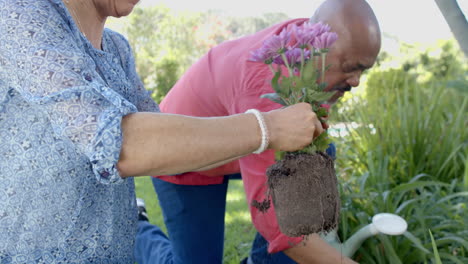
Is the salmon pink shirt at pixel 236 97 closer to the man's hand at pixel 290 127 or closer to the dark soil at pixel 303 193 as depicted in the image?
the dark soil at pixel 303 193

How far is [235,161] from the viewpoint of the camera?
7.30 ft

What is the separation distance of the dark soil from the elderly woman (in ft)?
0.58

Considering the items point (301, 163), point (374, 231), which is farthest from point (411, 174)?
point (301, 163)

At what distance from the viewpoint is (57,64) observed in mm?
1042

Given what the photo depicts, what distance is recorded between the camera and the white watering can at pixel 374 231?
2000mm

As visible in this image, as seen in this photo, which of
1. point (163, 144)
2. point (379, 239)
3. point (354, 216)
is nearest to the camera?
point (163, 144)

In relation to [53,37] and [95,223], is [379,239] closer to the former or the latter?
[95,223]

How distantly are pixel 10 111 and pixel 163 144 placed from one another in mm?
507

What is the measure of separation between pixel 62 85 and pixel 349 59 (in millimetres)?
1238

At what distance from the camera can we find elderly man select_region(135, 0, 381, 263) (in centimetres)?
172

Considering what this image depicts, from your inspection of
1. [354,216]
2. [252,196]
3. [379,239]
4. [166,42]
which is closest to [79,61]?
[252,196]

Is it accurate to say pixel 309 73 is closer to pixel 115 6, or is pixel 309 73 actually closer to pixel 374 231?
pixel 115 6

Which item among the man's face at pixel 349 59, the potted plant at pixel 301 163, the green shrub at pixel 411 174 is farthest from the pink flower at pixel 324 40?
A: the green shrub at pixel 411 174

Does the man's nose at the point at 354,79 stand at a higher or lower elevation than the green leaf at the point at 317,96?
lower
